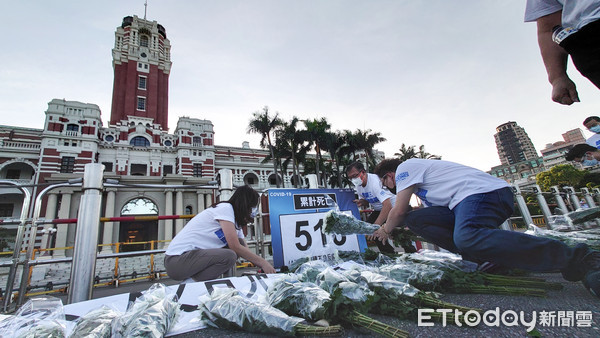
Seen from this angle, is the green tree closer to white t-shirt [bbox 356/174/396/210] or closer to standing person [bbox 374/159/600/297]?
white t-shirt [bbox 356/174/396/210]

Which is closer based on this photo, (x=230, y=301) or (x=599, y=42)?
(x=599, y=42)

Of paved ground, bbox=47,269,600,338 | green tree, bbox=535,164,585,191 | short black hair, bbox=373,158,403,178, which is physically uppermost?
green tree, bbox=535,164,585,191

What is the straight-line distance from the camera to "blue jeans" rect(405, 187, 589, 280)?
159 centimetres

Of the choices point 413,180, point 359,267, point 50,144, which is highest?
point 50,144

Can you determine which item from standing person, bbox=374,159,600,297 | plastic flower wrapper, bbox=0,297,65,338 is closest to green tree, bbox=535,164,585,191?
standing person, bbox=374,159,600,297

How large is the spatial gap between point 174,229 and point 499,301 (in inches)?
917

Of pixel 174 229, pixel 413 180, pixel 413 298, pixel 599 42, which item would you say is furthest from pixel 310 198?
pixel 174 229

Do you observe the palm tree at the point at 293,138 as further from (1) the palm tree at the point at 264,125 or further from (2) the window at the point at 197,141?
(2) the window at the point at 197,141

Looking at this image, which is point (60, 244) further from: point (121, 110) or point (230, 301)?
point (230, 301)

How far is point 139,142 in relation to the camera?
2652 cm

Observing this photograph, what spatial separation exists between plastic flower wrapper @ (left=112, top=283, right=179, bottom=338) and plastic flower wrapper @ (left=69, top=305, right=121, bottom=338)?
1.6 inches

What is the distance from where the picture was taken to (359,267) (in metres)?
2.18

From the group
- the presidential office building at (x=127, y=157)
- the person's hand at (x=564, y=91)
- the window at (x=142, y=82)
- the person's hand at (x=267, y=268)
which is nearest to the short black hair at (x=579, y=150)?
the person's hand at (x=564, y=91)

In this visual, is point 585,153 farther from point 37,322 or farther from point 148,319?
point 37,322
